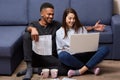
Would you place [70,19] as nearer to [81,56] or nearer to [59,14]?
[81,56]

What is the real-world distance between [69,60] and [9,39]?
73 centimetres

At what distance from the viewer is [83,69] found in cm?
282

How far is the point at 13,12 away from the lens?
3770mm

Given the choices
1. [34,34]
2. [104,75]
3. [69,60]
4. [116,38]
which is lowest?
[104,75]

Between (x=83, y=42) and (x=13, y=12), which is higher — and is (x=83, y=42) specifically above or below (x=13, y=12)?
below

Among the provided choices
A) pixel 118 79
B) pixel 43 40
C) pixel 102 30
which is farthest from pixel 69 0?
pixel 118 79

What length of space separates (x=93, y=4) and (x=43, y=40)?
1.12 metres

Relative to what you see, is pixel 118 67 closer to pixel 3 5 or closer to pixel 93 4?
pixel 93 4

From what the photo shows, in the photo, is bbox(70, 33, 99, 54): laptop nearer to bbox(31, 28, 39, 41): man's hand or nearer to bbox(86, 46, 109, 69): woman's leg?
bbox(86, 46, 109, 69): woman's leg

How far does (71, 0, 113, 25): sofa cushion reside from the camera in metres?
3.65

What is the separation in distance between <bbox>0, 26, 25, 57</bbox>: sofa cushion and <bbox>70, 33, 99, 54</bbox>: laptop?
0.65 m

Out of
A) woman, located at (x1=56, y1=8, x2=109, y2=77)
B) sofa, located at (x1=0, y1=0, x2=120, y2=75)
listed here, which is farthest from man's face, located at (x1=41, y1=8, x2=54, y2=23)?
sofa, located at (x1=0, y1=0, x2=120, y2=75)

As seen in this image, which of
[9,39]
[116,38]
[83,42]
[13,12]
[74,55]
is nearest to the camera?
[83,42]

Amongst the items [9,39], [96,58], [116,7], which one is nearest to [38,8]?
[9,39]
